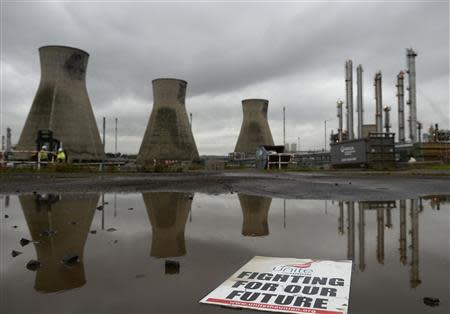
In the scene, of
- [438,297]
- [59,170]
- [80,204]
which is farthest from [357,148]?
[438,297]

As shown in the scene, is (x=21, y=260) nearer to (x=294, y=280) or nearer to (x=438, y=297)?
(x=294, y=280)

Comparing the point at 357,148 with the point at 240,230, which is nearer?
the point at 240,230

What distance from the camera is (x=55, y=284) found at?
6.23ft

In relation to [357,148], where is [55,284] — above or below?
below

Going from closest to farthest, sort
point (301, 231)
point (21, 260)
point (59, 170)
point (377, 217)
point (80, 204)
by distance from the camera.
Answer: point (21, 260), point (301, 231), point (377, 217), point (80, 204), point (59, 170)

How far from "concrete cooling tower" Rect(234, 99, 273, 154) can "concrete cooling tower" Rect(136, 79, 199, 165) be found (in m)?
12.6

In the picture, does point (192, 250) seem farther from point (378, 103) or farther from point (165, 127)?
point (378, 103)

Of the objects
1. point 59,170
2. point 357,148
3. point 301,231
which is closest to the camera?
point 301,231

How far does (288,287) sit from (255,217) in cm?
248

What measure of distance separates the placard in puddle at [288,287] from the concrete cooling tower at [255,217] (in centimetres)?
110

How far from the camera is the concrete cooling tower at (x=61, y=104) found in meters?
28.8

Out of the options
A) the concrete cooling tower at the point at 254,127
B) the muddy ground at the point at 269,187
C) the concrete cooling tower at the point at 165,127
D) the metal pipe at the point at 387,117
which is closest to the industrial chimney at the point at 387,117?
the metal pipe at the point at 387,117

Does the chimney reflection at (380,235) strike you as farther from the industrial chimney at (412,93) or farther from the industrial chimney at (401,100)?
the industrial chimney at (401,100)

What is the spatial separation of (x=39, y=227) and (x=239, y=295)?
2.90 meters
